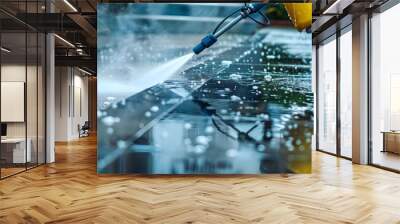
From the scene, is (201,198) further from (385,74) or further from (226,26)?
(385,74)

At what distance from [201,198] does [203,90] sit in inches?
84.1

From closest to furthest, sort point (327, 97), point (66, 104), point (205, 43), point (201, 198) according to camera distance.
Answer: point (201, 198) < point (205, 43) < point (327, 97) < point (66, 104)

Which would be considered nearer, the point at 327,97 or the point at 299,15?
the point at 299,15

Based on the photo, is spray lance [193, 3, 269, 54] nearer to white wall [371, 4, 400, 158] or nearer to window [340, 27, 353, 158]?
white wall [371, 4, 400, 158]

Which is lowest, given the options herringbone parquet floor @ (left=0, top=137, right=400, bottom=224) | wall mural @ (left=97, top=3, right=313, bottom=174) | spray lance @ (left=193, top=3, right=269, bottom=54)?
herringbone parquet floor @ (left=0, top=137, right=400, bottom=224)

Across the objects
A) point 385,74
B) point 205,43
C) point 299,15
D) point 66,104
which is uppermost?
point 299,15

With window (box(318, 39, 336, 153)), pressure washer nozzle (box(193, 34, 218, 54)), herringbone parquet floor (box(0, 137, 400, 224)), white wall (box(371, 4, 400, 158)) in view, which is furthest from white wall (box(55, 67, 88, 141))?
white wall (box(371, 4, 400, 158))

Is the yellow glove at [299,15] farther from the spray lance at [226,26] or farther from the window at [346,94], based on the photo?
the window at [346,94]

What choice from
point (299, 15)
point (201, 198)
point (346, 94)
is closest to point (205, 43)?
point (299, 15)

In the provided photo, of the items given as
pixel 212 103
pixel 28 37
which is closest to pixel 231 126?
pixel 212 103

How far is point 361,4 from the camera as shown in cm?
705

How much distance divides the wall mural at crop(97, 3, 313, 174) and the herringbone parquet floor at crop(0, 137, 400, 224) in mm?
367

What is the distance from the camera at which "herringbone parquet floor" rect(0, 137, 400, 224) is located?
3889mm

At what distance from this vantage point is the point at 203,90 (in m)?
6.30
